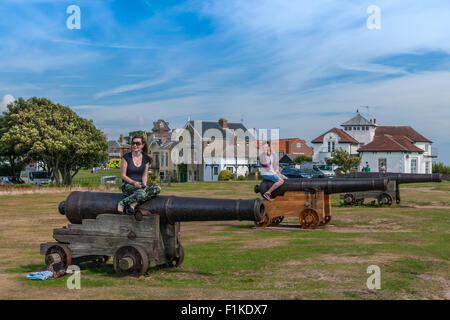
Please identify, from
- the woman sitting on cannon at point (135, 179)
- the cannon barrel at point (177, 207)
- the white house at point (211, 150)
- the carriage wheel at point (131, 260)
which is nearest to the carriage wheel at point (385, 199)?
the cannon barrel at point (177, 207)

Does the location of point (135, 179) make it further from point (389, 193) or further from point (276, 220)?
point (389, 193)

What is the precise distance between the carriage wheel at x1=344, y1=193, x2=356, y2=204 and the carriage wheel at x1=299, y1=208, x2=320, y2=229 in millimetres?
8662

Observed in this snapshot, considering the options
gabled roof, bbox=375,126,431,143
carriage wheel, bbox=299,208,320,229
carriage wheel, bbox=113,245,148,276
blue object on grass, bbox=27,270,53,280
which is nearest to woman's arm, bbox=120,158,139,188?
carriage wheel, bbox=113,245,148,276

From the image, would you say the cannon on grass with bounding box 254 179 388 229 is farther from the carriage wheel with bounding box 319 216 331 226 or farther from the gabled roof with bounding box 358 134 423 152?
the gabled roof with bounding box 358 134 423 152

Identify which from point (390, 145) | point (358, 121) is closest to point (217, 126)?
point (358, 121)

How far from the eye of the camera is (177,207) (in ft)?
25.7

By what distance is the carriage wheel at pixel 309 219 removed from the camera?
14352mm

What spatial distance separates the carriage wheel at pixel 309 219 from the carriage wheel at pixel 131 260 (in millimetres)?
7655

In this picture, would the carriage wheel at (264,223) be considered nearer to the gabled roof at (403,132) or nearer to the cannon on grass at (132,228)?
the cannon on grass at (132,228)

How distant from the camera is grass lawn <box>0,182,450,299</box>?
6.76 m

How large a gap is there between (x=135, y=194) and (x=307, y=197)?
304 inches
